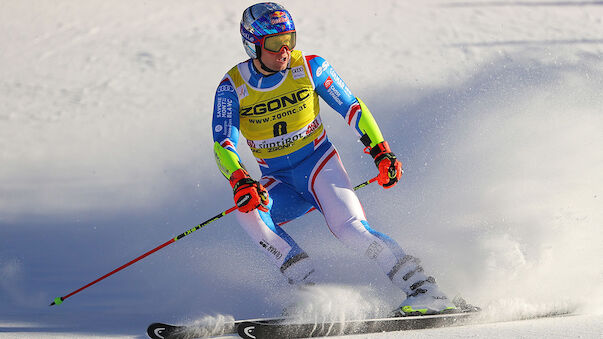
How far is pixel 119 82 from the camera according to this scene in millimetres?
11250

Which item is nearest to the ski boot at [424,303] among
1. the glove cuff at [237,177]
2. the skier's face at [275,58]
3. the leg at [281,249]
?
the leg at [281,249]

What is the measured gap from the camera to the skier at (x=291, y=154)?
412cm

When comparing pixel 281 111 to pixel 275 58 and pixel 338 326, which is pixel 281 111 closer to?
pixel 275 58

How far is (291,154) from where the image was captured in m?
4.57

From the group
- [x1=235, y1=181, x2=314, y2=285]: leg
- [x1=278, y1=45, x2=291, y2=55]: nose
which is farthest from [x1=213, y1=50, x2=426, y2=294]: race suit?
[x1=278, y1=45, x2=291, y2=55]: nose

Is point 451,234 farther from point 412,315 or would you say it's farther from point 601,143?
point 601,143

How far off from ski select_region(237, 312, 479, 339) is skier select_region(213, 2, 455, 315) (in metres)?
0.06

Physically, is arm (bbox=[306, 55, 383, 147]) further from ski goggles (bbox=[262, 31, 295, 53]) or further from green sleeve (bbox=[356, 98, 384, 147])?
ski goggles (bbox=[262, 31, 295, 53])

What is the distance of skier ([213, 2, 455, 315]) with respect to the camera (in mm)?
4121

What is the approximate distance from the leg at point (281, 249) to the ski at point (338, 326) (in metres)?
0.30

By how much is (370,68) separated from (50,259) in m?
5.92

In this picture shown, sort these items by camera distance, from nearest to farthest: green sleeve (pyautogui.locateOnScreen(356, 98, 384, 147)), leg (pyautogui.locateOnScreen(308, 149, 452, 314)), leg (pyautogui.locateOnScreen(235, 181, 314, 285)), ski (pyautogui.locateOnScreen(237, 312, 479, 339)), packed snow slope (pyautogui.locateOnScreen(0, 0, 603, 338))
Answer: ski (pyautogui.locateOnScreen(237, 312, 479, 339)), leg (pyautogui.locateOnScreen(308, 149, 452, 314)), leg (pyautogui.locateOnScreen(235, 181, 314, 285)), green sleeve (pyautogui.locateOnScreen(356, 98, 384, 147)), packed snow slope (pyautogui.locateOnScreen(0, 0, 603, 338))

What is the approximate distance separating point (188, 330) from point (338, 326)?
2.89 ft

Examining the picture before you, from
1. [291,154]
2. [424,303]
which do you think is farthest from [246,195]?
[424,303]
